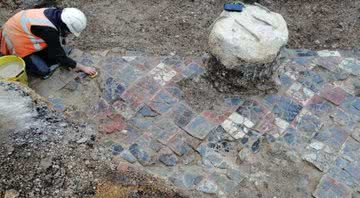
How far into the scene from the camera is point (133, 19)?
7.44 m

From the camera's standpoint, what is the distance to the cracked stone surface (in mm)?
5543

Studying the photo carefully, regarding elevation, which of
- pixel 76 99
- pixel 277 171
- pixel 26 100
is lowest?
pixel 277 171

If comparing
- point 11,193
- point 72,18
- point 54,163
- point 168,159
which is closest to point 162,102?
point 168,159

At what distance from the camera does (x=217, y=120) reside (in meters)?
6.00

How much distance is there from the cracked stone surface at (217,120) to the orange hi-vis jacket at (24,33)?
494 mm

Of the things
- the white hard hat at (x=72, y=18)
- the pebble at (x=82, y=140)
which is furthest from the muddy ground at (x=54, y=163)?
the white hard hat at (x=72, y=18)

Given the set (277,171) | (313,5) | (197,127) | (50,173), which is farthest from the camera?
(313,5)

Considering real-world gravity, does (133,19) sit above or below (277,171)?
above

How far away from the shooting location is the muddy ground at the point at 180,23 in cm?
A: 707

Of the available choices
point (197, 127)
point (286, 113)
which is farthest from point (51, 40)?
point (286, 113)

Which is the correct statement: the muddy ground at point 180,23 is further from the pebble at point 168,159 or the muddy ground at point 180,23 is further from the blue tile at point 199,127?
the pebble at point 168,159

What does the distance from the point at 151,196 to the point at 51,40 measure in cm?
242

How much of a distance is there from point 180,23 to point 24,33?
243 centimetres

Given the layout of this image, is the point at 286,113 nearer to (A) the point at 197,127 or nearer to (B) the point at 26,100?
(A) the point at 197,127
